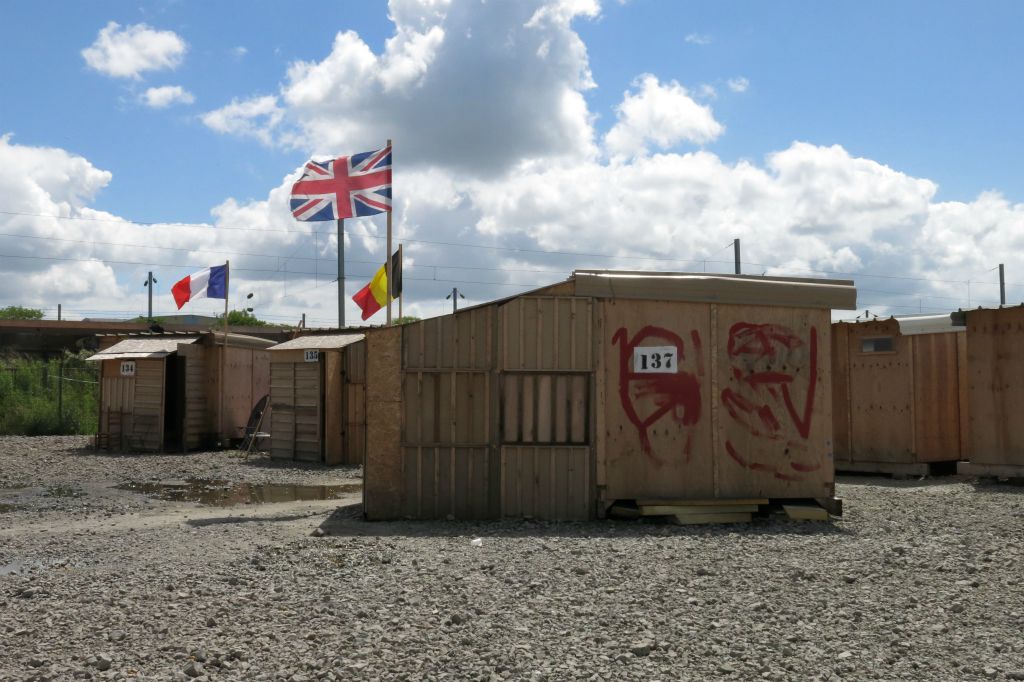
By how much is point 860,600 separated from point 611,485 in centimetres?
413

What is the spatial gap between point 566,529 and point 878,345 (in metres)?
7.81

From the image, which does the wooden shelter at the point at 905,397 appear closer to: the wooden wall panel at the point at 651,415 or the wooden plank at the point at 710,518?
the wooden plank at the point at 710,518

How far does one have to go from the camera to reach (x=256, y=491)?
1496 centimetres

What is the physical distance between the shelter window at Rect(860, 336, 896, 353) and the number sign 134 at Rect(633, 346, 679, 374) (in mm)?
6103

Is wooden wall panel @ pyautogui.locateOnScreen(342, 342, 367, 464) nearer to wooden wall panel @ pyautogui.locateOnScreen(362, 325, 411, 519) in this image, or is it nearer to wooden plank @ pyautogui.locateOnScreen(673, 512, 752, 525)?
wooden wall panel @ pyautogui.locateOnScreen(362, 325, 411, 519)

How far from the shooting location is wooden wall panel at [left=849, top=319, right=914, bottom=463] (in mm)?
15047

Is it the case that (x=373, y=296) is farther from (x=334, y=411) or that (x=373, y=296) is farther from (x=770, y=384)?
(x=770, y=384)

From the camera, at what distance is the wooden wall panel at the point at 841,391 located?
15.7 metres

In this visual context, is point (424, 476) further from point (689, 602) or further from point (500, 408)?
point (689, 602)

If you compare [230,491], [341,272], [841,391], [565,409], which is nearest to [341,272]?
[341,272]

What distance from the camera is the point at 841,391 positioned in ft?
52.0

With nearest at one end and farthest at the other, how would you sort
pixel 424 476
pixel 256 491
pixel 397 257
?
pixel 424 476, pixel 256 491, pixel 397 257

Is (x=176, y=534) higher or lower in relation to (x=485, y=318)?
lower

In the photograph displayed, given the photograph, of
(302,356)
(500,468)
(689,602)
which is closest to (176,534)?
(500,468)
